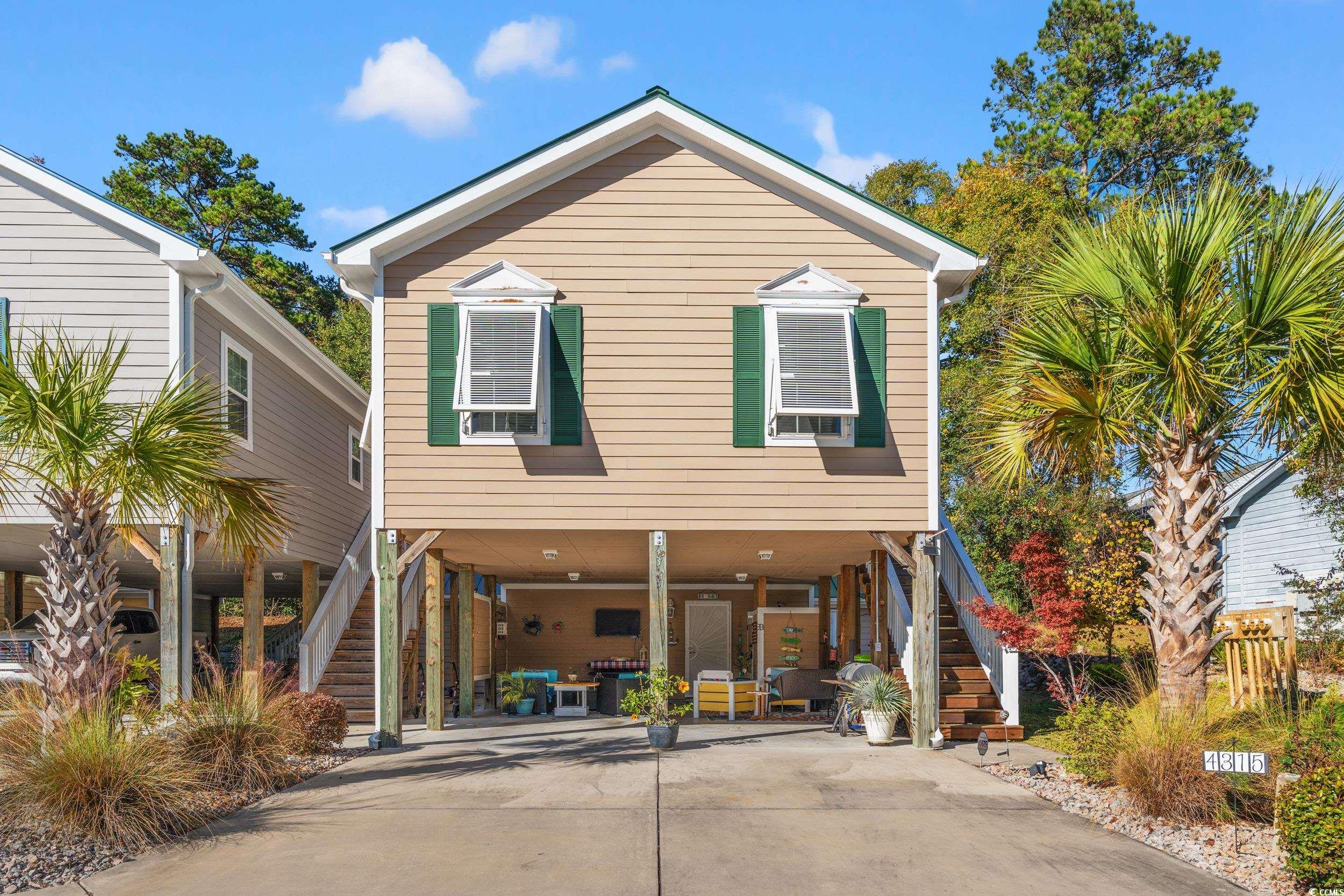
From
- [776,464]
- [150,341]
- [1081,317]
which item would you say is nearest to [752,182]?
[776,464]

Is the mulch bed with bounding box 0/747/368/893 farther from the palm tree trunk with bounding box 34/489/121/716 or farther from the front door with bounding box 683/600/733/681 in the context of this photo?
the front door with bounding box 683/600/733/681

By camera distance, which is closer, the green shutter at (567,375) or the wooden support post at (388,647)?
the wooden support post at (388,647)

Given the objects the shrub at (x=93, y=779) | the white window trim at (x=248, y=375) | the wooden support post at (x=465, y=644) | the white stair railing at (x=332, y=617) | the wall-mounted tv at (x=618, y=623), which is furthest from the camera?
the wall-mounted tv at (x=618, y=623)

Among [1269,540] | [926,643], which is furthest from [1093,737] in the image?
[1269,540]

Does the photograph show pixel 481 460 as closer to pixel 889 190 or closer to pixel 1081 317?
pixel 1081 317

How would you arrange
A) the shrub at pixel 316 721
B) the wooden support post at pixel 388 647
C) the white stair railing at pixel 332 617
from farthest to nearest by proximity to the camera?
1. the white stair railing at pixel 332 617
2. the wooden support post at pixel 388 647
3. the shrub at pixel 316 721

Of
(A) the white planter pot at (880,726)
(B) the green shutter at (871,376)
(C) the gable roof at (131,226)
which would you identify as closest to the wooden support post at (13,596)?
(C) the gable roof at (131,226)

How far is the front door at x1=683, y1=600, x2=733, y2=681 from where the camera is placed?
24.4m

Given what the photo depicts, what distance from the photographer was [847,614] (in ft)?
64.3

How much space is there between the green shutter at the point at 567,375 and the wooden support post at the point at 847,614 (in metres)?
8.17

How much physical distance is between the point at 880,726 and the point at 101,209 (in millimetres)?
11262

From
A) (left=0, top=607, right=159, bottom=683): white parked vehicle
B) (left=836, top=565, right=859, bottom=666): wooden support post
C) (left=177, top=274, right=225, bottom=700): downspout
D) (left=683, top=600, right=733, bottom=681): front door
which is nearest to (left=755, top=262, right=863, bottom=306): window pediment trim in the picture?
(left=177, top=274, right=225, bottom=700): downspout

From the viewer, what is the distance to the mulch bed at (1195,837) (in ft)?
23.0

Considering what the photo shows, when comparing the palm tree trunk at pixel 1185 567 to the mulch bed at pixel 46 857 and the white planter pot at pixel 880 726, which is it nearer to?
the white planter pot at pixel 880 726
